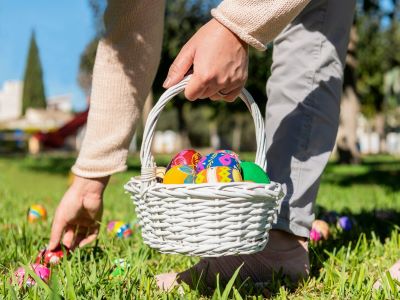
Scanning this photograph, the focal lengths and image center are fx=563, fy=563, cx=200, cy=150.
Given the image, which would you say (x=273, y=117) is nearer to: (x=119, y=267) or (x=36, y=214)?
(x=119, y=267)

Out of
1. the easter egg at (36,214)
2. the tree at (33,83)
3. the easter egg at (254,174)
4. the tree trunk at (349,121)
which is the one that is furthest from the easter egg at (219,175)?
the tree at (33,83)

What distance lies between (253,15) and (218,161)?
437 mm

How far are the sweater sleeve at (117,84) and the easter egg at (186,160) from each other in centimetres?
39

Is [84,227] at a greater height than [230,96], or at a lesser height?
lesser

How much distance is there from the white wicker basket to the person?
0.29 meters

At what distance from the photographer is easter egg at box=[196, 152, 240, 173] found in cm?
167

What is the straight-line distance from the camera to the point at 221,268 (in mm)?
1882

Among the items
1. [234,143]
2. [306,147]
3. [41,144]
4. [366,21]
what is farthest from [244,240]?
[234,143]

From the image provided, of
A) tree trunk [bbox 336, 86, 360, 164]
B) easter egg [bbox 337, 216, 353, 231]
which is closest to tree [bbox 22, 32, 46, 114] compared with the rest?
tree trunk [bbox 336, 86, 360, 164]

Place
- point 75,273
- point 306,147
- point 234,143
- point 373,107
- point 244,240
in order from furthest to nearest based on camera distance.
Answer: point 234,143, point 373,107, point 306,147, point 75,273, point 244,240

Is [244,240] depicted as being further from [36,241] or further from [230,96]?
[36,241]

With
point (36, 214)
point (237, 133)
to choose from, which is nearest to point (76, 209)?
point (36, 214)

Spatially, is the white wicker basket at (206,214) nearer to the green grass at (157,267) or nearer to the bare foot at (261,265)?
the green grass at (157,267)

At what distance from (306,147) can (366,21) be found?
1799 cm
